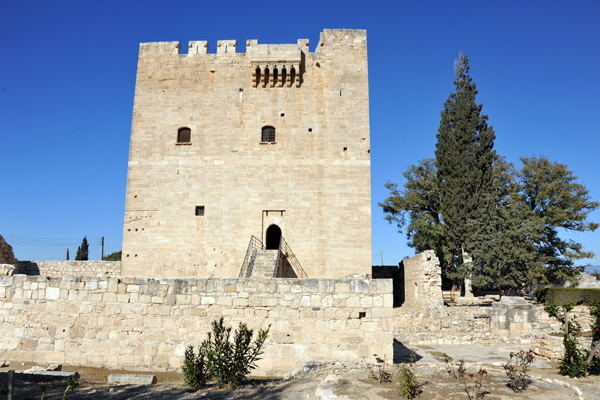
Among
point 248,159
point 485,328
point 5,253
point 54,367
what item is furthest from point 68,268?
point 485,328

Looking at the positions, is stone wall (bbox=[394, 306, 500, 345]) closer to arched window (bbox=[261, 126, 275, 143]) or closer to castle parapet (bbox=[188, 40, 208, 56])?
arched window (bbox=[261, 126, 275, 143])

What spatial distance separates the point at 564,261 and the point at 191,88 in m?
23.0

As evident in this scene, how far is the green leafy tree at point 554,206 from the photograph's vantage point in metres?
25.5

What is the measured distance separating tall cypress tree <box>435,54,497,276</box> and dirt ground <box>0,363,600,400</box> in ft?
59.6

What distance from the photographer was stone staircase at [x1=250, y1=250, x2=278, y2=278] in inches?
550

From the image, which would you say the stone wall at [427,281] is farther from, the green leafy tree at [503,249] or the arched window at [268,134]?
the arched window at [268,134]

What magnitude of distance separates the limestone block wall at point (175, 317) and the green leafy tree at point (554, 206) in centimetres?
2063

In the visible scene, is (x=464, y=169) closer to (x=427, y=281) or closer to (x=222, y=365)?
(x=427, y=281)

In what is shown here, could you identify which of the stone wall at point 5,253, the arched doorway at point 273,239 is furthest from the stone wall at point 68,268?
the arched doorway at point 273,239

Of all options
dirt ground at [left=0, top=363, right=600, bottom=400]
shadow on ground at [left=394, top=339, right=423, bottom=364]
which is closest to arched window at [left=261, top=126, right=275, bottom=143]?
shadow on ground at [left=394, top=339, right=423, bottom=364]

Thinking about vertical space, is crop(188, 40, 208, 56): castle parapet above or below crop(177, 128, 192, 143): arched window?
above

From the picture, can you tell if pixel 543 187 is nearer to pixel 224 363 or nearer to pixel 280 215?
pixel 280 215

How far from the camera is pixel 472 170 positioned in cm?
2541

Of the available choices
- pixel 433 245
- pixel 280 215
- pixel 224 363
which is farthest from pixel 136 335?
pixel 433 245
